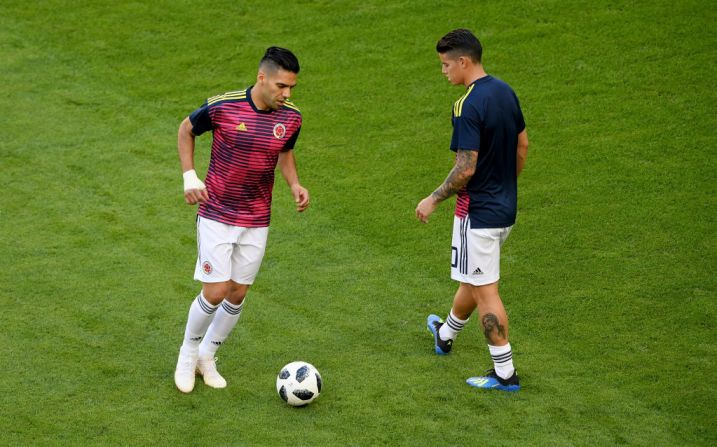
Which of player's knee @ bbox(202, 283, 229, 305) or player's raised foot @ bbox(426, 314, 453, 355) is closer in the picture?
player's knee @ bbox(202, 283, 229, 305)

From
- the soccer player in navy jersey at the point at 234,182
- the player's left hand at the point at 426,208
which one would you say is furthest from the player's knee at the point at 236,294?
the player's left hand at the point at 426,208

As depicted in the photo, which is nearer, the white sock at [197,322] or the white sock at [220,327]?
the white sock at [197,322]

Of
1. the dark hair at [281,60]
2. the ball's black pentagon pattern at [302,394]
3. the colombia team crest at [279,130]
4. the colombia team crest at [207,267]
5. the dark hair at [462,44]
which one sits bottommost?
the ball's black pentagon pattern at [302,394]

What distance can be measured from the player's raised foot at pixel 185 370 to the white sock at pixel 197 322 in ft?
0.15

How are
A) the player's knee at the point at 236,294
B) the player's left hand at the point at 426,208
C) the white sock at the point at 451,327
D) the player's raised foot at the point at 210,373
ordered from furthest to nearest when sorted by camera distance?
the white sock at the point at 451,327, the player's raised foot at the point at 210,373, the player's knee at the point at 236,294, the player's left hand at the point at 426,208

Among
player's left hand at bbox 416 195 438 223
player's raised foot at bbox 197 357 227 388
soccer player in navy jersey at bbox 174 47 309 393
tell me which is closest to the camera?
soccer player in navy jersey at bbox 174 47 309 393

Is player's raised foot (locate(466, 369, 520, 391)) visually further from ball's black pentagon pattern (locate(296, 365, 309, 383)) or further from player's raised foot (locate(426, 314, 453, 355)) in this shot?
ball's black pentagon pattern (locate(296, 365, 309, 383))

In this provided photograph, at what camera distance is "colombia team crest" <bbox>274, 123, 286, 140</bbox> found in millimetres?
6704

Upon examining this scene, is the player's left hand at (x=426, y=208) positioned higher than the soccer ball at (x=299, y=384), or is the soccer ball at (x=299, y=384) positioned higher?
the player's left hand at (x=426, y=208)

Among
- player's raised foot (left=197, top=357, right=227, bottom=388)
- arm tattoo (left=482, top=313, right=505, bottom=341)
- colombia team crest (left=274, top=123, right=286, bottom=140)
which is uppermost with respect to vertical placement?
colombia team crest (left=274, top=123, right=286, bottom=140)

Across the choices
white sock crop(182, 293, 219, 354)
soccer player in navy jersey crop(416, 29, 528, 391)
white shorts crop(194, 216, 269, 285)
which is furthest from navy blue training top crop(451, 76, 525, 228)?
white sock crop(182, 293, 219, 354)

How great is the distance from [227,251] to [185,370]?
98 cm

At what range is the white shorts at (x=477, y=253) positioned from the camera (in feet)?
22.7

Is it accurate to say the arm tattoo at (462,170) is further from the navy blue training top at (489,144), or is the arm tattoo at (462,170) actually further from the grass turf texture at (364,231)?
the grass turf texture at (364,231)
